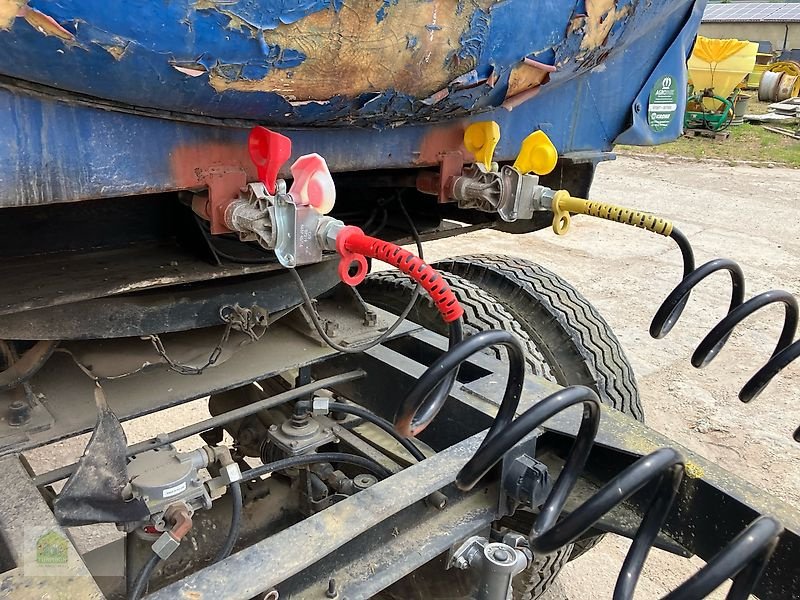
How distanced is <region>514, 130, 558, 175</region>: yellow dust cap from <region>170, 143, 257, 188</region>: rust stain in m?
0.65

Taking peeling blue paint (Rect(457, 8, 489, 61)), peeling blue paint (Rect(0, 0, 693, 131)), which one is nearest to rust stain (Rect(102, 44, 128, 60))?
peeling blue paint (Rect(0, 0, 693, 131))

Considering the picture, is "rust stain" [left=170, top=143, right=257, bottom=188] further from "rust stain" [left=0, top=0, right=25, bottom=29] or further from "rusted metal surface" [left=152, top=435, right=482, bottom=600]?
"rusted metal surface" [left=152, top=435, right=482, bottom=600]

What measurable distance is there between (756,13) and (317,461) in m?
32.3

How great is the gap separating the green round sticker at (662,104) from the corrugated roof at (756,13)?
98.7 feet

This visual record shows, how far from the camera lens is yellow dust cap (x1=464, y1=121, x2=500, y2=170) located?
1569 millimetres

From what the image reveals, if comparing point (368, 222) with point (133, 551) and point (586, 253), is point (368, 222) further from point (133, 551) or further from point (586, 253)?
point (586, 253)

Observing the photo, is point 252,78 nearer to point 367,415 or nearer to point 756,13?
point 367,415

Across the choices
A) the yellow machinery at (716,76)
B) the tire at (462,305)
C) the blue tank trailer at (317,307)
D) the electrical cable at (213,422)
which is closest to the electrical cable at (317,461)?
the blue tank trailer at (317,307)

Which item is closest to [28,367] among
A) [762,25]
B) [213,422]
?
[213,422]

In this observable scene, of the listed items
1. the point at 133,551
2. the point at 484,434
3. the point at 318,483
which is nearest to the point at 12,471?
the point at 133,551

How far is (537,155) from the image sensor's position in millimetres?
1606

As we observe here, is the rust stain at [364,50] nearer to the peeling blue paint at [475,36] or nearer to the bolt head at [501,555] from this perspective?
the peeling blue paint at [475,36]

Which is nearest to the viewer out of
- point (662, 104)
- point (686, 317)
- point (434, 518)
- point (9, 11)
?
point (9, 11)

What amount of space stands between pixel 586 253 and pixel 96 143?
5.64m
